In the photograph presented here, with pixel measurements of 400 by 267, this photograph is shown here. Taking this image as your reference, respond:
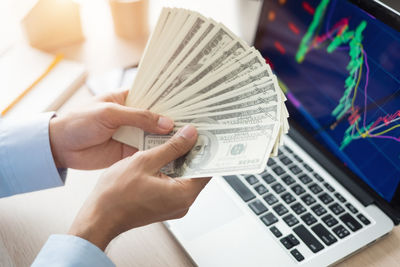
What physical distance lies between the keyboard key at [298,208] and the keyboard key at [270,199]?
37 millimetres

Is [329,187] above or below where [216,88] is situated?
below

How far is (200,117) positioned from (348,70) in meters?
0.32

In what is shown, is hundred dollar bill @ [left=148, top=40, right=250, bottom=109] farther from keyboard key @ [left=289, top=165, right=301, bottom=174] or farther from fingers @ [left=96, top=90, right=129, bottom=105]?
keyboard key @ [left=289, top=165, right=301, bottom=174]

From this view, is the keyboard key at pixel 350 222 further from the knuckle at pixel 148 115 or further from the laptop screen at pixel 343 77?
the knuckle at pixel 148 115

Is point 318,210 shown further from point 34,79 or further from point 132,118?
point 34,79

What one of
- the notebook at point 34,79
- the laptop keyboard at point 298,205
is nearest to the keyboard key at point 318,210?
the laptop keyboard at point 298,205

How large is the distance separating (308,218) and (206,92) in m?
0.31

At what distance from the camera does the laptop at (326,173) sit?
0.71m

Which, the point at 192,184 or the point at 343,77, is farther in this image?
the point at 343,77

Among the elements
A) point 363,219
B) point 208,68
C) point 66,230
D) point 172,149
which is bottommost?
point 66,230

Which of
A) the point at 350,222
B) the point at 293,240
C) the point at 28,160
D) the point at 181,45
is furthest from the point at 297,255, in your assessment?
the point at 28,160

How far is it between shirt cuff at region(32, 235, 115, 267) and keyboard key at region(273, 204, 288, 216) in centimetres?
33

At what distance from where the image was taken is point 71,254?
0.60 m

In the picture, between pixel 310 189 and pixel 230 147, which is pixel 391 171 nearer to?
pixel 310 189
